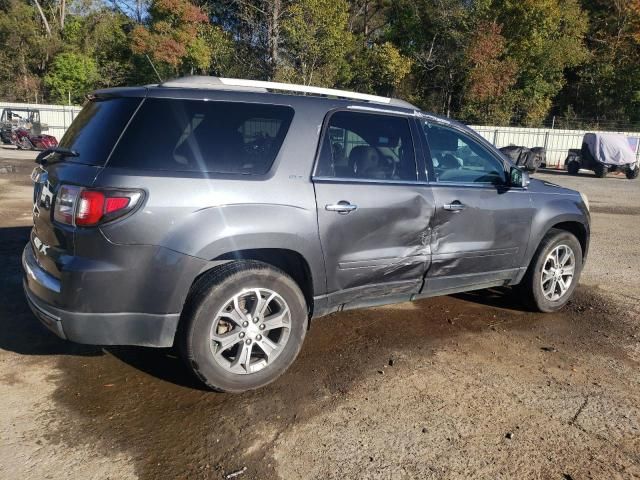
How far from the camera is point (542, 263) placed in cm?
493

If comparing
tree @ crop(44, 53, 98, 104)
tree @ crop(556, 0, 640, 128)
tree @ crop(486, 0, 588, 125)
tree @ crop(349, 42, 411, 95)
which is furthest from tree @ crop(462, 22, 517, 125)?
tree @ crop(44, 53, 98, 104)

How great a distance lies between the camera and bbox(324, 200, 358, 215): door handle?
3.57m

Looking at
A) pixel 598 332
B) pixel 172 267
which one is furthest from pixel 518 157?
pixel 172 267

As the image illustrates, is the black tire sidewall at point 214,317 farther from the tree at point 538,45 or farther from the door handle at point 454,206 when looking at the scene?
the tree at point 538,45

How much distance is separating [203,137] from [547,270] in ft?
11.4

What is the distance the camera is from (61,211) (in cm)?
308

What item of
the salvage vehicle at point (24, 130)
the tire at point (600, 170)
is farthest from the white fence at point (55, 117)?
the tire at point (600, 170)

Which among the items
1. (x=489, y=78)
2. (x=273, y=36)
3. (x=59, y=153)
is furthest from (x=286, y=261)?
Result: (x=489, y=78)

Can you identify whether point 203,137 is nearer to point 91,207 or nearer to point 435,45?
point 91,207

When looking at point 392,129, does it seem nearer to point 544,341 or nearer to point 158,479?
point 544,341

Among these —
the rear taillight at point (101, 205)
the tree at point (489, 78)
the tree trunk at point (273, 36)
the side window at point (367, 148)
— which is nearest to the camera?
the rear taillight at point (101, 205)

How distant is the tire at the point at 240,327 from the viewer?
3.22m

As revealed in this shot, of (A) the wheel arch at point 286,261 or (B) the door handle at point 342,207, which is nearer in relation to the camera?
(A) the wheel arch at point 286,261

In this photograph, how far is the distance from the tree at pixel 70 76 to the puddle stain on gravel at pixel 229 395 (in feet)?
125
